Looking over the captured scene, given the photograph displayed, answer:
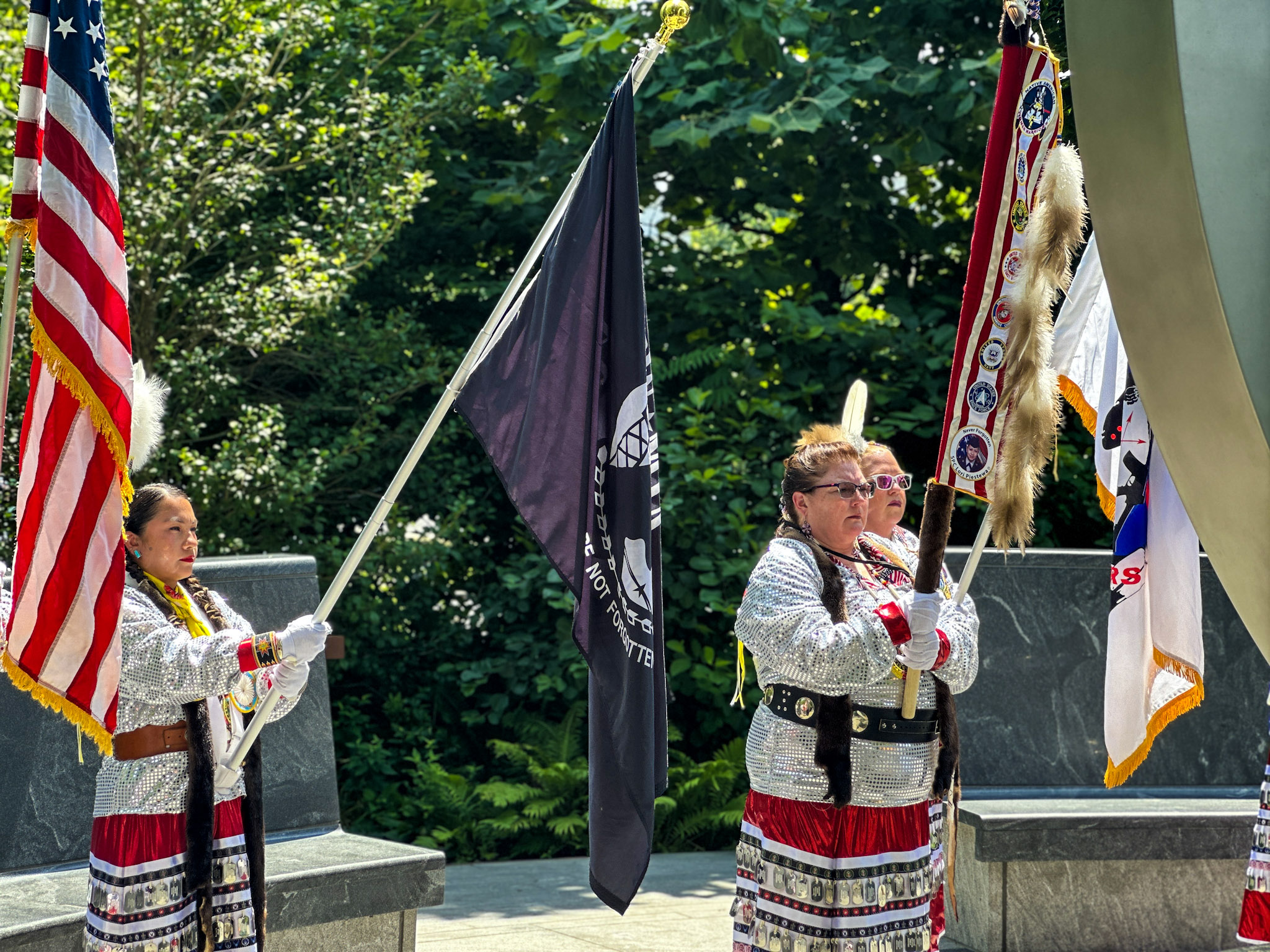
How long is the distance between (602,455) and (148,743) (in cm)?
143

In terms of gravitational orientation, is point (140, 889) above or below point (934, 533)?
below

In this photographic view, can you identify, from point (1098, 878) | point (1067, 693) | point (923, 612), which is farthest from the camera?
point (1067, 693)

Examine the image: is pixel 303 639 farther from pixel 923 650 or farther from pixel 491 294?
pixel 491 294

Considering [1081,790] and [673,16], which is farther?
[1081,790]

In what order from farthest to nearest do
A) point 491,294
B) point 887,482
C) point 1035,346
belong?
1. point 491,294
2. point 887,482
3. point 1035,346

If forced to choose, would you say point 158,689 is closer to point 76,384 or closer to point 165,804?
point 165,804

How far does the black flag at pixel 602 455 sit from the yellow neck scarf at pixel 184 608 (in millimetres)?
952

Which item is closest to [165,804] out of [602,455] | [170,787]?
[170,787]

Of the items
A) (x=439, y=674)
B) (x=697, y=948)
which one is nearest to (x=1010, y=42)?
(x=697, y=948)

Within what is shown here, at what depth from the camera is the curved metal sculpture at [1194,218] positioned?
3.44 feet

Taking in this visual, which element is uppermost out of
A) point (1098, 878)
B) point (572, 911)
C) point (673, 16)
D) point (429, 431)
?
point (673, 16)

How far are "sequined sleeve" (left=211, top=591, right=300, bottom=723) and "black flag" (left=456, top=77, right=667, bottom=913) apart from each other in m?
0.91

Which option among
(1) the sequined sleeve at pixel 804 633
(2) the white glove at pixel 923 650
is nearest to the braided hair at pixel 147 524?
(1) the sequined sleeve at pixel 804 633

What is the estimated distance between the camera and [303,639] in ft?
12.5
